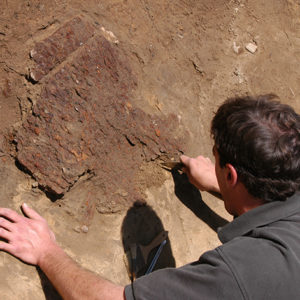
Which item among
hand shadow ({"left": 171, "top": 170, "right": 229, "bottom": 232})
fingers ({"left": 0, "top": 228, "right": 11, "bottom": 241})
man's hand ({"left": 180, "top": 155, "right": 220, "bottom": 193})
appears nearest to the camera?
fingers ({"left": 0, "top": 228, "right": 11, "bottom": 241})

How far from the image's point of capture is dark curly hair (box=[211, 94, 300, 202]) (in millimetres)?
1479

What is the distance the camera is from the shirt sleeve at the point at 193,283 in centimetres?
131

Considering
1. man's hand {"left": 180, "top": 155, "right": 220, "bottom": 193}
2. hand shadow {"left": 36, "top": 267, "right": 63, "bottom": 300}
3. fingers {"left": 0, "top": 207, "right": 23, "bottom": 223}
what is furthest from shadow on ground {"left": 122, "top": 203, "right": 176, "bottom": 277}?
fingers {"left": 0, "top": 207, "right": 23, "bottom": 223}

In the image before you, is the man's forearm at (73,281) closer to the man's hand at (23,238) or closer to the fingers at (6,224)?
the man's hand at (23,238)

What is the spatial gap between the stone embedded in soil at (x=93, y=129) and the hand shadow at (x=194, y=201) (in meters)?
0.21

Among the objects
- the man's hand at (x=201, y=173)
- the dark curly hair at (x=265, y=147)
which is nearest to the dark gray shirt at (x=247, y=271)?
the dark curly hair at (x=265, y=147)

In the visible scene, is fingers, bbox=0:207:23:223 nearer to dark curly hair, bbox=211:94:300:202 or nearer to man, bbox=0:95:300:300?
man, bbox=0:95:300:300

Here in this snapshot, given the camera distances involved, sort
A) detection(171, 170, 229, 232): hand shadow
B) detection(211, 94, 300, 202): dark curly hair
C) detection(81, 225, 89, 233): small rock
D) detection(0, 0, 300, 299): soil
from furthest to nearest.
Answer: detection(171, 170, 229, 232): hand shadow
detection(81, 225, 89, 233): small rock
detection(0, 0, 300, 299): soil
detection(211, 94, 300, 202): dark curly hair

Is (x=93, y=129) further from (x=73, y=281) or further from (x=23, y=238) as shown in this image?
(x=73, y=281)

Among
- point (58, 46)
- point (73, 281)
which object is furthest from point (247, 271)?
point (58, 46)

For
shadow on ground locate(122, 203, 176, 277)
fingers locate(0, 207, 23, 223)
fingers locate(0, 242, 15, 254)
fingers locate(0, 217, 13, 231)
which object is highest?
fingers locate(0, 207, 23, 223)

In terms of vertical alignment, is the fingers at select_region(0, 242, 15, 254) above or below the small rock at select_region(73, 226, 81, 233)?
above

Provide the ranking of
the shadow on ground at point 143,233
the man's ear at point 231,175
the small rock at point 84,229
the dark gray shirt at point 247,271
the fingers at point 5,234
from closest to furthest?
1. the dark gray shirt at point 247,271
2. the man's ear at point 231,175
3. the fingers at point 5,234
4. the small rock at point 84,229
5. the shadow on ground at point 143,233

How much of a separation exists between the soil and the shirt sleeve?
675 millimetres
